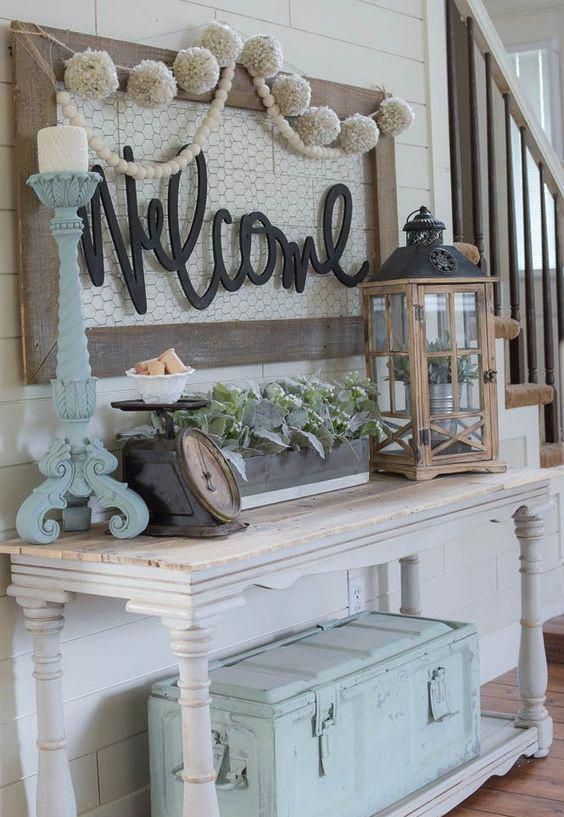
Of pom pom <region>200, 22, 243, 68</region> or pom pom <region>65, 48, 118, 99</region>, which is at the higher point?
pom pom <region>200, 22, 243, 68</region>

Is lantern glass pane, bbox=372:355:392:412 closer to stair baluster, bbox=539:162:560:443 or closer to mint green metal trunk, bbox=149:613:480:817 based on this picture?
mint green metal trunk, bbox=149:613:480:817

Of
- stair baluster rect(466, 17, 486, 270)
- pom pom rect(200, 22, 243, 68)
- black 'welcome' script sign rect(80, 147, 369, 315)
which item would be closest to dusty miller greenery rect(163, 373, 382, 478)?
black 'welcome' script sign rect(80, 147, 369, 315)

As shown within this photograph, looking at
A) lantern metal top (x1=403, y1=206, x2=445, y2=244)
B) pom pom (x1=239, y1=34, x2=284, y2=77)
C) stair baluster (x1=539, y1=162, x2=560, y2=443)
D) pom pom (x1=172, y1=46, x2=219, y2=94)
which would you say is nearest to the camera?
pom pom (x1=172, y1=46, x2=219, y2=94)

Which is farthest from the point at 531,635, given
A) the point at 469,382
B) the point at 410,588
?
the point at 469,382

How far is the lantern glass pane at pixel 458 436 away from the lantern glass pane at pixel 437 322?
185 millimetres

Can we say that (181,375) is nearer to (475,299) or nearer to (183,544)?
(183,544)

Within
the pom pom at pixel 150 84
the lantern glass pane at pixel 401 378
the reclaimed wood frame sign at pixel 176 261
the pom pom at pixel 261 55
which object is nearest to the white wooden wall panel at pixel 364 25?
the reclaimed wood frame sign at pixel 176 261

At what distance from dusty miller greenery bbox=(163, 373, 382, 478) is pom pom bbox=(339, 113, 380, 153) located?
0.61 m

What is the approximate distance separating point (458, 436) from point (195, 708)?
3.76ft

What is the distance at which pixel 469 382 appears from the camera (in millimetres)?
2738

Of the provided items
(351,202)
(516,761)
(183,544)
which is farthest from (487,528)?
(183,544)

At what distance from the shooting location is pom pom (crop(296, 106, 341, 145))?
2.71m

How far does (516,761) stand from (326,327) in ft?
3.98

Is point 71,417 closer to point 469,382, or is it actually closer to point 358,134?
point 469,382
